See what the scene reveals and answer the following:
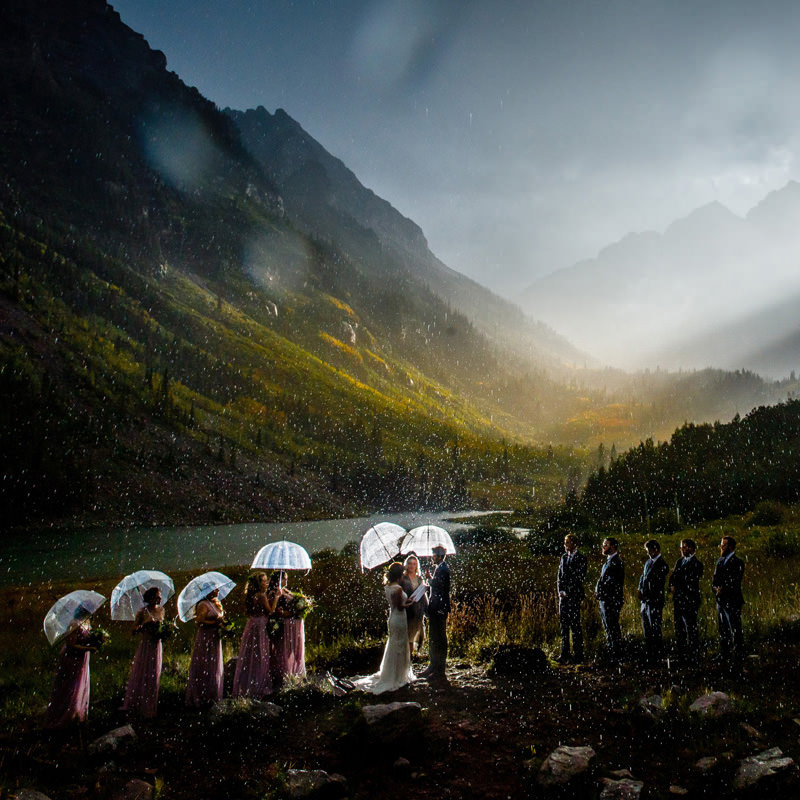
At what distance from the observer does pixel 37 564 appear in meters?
93.9

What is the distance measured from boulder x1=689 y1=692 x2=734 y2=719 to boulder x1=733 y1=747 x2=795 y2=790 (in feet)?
6.20

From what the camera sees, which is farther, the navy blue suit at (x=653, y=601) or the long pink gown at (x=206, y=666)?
the navy blue suit at (x=653, y=601)

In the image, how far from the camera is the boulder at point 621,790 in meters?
7.03

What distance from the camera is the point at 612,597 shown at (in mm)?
13500

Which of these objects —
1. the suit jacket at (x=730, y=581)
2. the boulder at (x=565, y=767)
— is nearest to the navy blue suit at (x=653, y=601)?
the suit jacket at (x=730, y=581)

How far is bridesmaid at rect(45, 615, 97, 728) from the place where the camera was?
11156mm

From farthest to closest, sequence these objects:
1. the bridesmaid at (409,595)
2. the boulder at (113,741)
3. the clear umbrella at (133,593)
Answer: the bridesmaid at (409,595)
the clear umbrella at (133,593)
the boulder at (113,741)

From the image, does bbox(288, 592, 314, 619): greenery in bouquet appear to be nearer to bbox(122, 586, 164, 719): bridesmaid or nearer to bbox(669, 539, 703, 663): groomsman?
bbox(122, 586, 164, 719): bridesmaid

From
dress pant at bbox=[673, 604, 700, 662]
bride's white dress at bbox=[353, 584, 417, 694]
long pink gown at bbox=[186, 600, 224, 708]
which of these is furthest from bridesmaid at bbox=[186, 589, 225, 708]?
dress pant at bbox=[673, 604, 700, 662]

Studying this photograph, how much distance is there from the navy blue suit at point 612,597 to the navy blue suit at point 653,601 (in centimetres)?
62

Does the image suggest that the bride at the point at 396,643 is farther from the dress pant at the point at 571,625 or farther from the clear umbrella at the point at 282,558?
the dress pant at the point at 571,625

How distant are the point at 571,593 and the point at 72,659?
11.4m

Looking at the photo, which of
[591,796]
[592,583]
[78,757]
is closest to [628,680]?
[591,796]

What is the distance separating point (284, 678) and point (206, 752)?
3.62 meters
